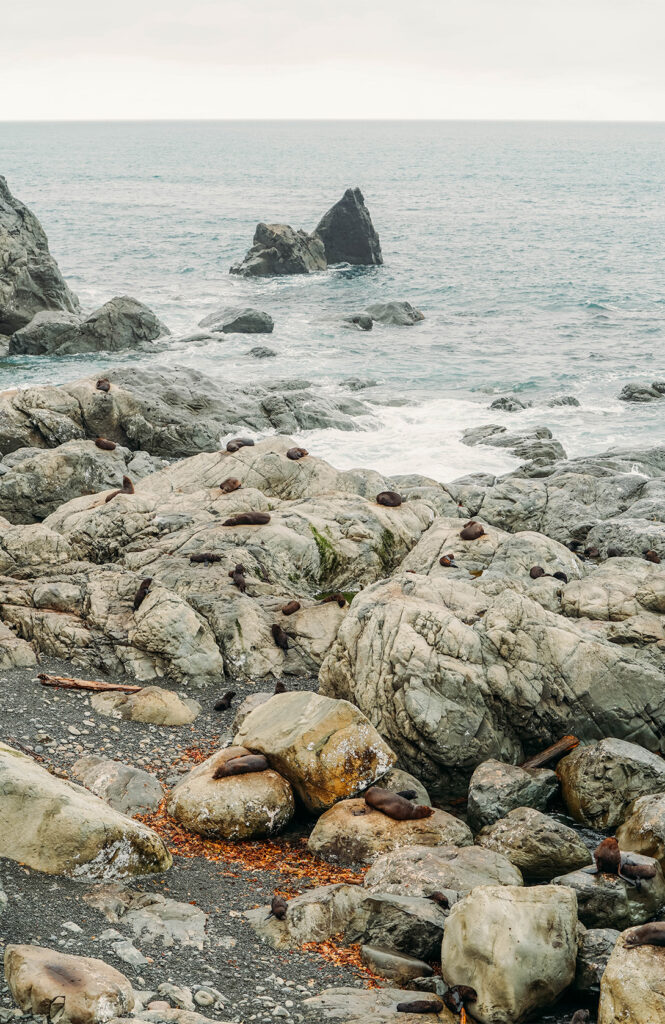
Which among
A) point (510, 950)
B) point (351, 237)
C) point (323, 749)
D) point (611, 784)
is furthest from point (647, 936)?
point (351, 237)

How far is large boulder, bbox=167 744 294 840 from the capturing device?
36.0ft

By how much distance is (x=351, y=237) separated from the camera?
224 feet

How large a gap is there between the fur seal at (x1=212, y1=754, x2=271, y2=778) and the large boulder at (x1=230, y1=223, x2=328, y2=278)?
5500cm

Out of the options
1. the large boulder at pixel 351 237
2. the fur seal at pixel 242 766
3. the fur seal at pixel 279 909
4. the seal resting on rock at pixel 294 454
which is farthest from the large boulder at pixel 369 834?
the large boulder at pixel 351 237

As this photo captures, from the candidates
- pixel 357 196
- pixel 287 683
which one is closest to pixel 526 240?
pixel 357 196

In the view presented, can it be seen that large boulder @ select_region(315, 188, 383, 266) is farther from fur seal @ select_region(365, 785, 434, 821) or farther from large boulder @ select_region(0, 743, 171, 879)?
large boulder @ select_region(0, 743, 171, 879)

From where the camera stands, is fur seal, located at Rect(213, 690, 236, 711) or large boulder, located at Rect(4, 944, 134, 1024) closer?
large boulder, located at Rect(4, 944, 134, 1024)

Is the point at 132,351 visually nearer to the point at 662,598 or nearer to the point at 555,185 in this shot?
the point at 662,598

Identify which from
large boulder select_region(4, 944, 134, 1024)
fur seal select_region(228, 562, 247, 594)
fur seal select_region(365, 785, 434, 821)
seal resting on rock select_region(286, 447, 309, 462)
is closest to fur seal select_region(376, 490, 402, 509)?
seal resting on rock select_region(286, 447, 309, 462)

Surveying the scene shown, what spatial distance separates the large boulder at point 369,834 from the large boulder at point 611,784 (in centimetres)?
173

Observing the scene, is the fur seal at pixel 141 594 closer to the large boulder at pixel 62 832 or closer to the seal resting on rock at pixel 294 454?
the large boulder at pixel 62 832

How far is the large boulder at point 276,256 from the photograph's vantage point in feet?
207

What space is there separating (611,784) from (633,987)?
→ 176 inches

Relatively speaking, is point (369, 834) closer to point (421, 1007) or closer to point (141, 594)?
point (421, 1007)
